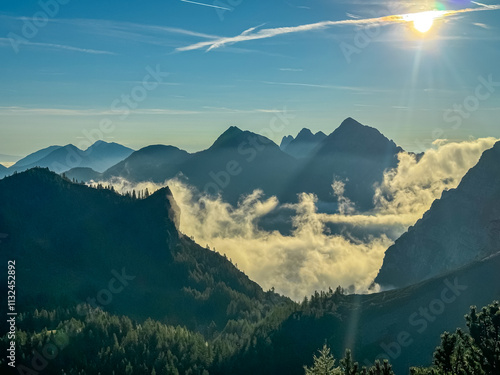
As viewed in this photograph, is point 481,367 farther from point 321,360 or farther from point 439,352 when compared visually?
point 321,360

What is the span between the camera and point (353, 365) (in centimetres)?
7512

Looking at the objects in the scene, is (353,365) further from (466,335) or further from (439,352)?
(466,335)

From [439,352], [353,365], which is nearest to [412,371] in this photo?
[439,352]

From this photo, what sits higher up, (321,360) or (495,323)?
(495,323)

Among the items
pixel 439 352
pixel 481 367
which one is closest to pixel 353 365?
pixel 439 352

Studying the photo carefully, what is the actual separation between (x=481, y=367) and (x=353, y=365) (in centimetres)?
2080

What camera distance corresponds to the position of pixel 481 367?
75875mm

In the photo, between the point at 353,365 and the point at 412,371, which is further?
the point at 412,371

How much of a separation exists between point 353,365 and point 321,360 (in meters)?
5.09

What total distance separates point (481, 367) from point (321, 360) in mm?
25831

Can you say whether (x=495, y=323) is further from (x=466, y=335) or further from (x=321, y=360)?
(x=321, y=360)

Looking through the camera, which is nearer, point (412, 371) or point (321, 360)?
point (321, 360)

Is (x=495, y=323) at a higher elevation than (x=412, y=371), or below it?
higher

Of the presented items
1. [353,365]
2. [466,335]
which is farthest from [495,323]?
[353,365]
